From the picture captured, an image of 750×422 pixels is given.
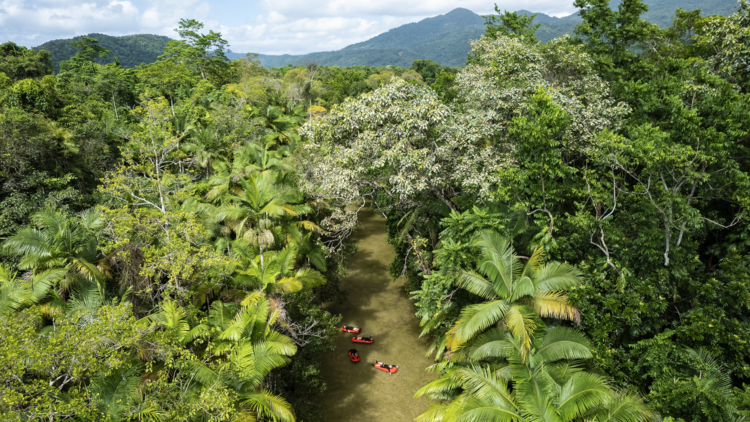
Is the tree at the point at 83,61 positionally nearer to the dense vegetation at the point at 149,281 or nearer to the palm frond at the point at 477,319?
the dense vegetation at the point at 149,281

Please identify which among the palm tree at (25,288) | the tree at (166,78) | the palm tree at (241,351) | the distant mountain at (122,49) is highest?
the distant mountain at (122,49)

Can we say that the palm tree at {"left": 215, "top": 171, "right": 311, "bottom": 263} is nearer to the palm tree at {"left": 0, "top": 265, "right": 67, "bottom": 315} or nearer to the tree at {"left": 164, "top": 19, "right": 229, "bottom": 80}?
the palm tree at {"left": 0, "top": 265, "right": 67, "bottom": 315}

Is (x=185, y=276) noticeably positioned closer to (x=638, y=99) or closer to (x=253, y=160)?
(x=253, y=160)

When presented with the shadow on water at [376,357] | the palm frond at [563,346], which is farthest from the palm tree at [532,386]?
the shadow on water at [376,357]

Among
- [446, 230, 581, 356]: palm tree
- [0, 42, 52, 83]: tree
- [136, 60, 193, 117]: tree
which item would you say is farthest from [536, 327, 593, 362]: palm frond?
[0, 42, 52, 83]: tree

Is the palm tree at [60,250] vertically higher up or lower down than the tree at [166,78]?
lower down

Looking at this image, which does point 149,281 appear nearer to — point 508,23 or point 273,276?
point 273,276
